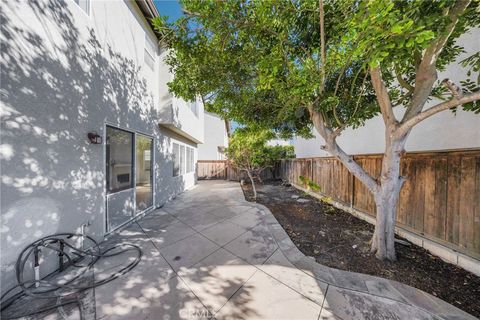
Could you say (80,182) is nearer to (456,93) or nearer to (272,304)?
(272,304)

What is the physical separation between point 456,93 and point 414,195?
2.33m

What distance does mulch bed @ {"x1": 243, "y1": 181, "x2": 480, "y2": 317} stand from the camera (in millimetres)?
2410

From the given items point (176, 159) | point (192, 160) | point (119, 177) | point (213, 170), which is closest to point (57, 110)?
point (119, 177)

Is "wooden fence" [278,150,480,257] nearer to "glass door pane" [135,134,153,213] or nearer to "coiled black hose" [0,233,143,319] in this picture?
"coiled black hose" [0,233,143,319]

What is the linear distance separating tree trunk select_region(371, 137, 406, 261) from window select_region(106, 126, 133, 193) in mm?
5672

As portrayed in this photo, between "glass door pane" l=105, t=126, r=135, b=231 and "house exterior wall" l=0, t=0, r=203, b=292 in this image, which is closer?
"house exterior wall" l=0, t=0, r=203, b=292

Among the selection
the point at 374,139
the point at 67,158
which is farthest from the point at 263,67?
the point at 374,139

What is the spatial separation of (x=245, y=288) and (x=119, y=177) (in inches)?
157

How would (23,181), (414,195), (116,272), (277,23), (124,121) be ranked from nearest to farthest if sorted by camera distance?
(23,181), (116,272), (277,23), (414,195), (124,121)

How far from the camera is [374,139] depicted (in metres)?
6.29

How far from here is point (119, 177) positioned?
14.5 feet

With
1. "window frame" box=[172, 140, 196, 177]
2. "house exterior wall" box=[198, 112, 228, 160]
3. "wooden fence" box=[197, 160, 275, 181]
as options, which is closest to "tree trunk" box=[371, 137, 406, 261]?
"window frame" box=[172, 140, 196, 177]

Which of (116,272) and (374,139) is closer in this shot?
(116,272)

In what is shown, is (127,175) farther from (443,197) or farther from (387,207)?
(443,197)
